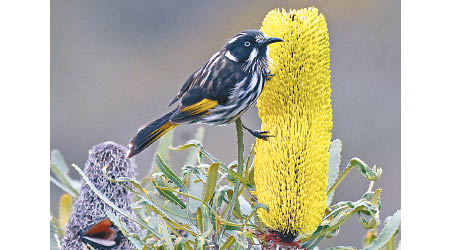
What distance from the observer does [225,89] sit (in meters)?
0.96

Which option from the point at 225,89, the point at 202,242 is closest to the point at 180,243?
the point at 202,242

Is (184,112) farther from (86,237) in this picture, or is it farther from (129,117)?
(129,117)

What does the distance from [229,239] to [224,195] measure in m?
0.10

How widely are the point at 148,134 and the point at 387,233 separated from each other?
40 cm

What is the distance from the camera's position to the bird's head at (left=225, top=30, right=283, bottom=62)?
36.2 inches

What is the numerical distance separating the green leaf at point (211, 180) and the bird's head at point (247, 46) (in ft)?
0.58

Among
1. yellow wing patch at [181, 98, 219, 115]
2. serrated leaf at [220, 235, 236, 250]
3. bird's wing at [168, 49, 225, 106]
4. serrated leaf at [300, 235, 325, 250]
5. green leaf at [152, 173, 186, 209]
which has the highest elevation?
bird's wing at [168, 49, 225, 106]

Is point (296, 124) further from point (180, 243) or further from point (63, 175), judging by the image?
point (63, 175)

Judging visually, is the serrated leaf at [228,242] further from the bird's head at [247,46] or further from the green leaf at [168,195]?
the bird's head at [247,46]

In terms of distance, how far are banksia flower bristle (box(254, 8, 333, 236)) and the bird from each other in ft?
0.07

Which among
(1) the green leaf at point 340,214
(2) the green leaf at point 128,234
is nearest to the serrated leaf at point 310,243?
(1) the green leaf at point 340,214

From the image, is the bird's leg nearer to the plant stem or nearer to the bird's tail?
the plant stem

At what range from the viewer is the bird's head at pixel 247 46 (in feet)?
3.02

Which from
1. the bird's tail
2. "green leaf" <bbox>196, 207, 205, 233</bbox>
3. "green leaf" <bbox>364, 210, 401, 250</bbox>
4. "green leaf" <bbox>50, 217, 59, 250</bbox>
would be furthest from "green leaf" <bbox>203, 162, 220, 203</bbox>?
"green leaf" <bbox>50, 217, 59, 250</bbox>
